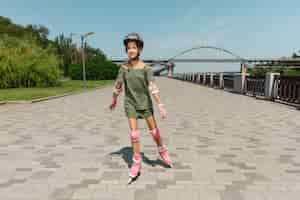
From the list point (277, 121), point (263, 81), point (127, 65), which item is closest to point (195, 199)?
point (127, 65)

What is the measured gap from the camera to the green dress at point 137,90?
10.3 ft

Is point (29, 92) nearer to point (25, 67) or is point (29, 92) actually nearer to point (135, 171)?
point (25, 67)

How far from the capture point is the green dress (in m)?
3.12

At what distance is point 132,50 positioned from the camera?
3.05m

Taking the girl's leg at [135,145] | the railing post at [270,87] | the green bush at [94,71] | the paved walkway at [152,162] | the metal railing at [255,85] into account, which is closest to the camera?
the paved walkway at [152,162]

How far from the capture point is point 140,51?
3.13 m

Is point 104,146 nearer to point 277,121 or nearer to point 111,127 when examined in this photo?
point 111,127

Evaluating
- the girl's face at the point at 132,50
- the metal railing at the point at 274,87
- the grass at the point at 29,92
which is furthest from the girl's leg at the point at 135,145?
the grass at the point at 29,92

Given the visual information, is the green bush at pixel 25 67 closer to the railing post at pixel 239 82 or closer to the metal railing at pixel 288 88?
the railing post at pixel 239 82

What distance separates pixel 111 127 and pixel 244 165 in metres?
3.80

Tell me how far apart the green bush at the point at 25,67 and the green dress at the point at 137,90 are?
22380 mm

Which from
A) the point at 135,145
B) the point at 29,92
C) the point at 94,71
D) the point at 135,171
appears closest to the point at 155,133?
the point at 135,145

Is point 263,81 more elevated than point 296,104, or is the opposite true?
point 263,81

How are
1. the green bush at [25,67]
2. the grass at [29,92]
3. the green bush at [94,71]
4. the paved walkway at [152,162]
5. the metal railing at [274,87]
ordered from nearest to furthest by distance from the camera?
the paved walkway at [152,162] → the metal railing at [274,87] → the grass at [29,92] → the green bush at [25,67] → the green bush at [94,71]
